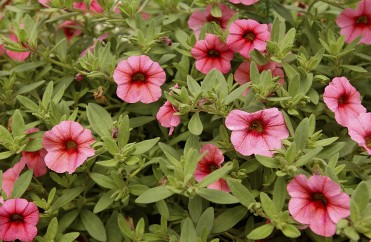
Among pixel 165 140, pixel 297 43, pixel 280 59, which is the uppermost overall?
pixel 280 59

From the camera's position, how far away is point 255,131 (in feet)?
3.97

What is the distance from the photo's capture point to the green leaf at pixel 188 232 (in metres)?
1.12

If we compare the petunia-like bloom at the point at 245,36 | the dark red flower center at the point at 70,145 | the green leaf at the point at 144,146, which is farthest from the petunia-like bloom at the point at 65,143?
the petunia-like bloom at the point at 245,36

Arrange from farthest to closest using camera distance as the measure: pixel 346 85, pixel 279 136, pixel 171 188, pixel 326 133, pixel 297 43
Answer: pixel 297 43, pixel 326 133, pixel 346 85, pixel 279 136, pixel 171 188

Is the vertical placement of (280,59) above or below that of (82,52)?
above

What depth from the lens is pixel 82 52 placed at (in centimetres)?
172

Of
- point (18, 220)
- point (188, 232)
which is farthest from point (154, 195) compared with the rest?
point (18, 220)

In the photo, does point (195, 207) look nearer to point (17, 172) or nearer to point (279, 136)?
point (279, 136)

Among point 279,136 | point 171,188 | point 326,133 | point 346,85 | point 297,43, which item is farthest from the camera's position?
point 297,43

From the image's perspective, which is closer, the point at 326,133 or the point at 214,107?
the point at 214,107

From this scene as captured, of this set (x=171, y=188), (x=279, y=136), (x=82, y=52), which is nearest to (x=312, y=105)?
(x=279, y=136)

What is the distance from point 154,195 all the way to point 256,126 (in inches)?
11.7

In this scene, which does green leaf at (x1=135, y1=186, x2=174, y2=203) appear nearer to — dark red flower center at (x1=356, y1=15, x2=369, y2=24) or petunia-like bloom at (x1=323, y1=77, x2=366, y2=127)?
petunia-like bloom at (x1=323, y1=77, x2=366, y2=127)

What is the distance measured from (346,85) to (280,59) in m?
0.19
